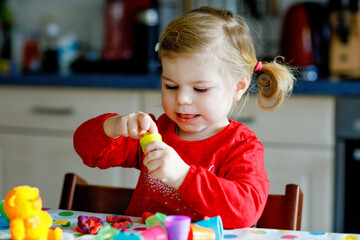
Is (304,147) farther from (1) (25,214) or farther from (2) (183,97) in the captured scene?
(1) (25,214)

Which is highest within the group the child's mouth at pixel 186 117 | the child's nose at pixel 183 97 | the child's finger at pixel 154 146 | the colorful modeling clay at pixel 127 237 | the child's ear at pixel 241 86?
the child's ear at pixel 241 86

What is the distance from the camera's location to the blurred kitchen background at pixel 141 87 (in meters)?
1.88

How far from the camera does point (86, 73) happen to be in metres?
2.31

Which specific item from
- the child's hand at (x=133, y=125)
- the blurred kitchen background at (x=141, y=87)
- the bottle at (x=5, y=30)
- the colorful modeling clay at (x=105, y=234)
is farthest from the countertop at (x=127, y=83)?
the colorful modeling clay at (x=105, y=234)

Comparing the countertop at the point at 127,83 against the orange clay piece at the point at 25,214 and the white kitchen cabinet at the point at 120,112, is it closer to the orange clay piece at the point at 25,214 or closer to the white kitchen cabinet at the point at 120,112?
the white kitchen cabinet at the point at 120,112

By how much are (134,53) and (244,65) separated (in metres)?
1.50

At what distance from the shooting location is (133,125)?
95 cm

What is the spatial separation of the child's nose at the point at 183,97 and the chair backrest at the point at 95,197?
24cm

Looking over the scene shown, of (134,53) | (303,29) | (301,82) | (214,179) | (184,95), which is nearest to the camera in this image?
(214,179)

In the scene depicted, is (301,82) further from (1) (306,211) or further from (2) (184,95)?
(2) (184,95)

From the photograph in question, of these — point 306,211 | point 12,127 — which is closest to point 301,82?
point 306,211

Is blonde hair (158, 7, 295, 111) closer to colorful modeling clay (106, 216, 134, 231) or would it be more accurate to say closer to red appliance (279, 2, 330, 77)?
colorful modeling clay (106, 216, 134, 231)

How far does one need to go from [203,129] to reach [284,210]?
24 centimetres

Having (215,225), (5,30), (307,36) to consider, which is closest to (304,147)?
(307,36)
